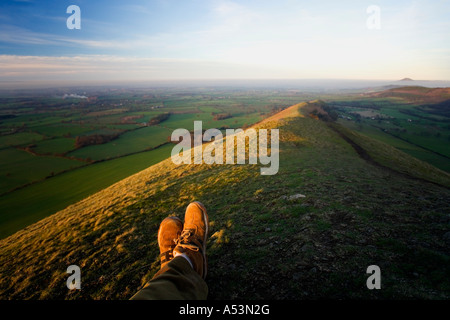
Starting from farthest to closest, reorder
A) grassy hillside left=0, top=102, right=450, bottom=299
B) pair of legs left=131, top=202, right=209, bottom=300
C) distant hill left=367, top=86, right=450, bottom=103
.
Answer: distant hill left=367, top=86, right=450, bottom=103
grassy hillside left=0, top=102, right=450, bottom=299
pair of legs left=131, top=202, right=209, bottom=300

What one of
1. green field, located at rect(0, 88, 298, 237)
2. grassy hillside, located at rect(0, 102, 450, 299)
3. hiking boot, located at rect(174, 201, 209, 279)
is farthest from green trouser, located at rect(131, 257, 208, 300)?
green field, located at rect(0, 88, 298, 237)

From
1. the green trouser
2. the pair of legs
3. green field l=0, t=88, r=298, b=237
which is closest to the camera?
the green trouser

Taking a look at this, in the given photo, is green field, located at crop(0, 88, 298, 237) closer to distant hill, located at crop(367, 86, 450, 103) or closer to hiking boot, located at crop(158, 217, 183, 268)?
hiking boot, located at crop(158, 217, 183, 268)

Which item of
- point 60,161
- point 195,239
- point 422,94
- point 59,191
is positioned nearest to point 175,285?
point 195,239

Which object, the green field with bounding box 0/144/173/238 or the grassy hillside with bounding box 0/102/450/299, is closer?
the grassy hillside with bounding box 0/102/450/299

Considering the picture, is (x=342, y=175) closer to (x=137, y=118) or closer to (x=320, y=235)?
(x=320, y=235)

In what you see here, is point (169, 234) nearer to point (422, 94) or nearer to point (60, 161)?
point (60, 161)

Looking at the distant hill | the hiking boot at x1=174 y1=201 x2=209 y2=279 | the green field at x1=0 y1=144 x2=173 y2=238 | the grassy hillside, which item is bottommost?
the green field at x1=0 y1=144 x2=173 y2=238

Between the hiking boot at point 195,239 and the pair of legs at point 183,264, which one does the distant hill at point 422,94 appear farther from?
the pair of legs at point 183,264
